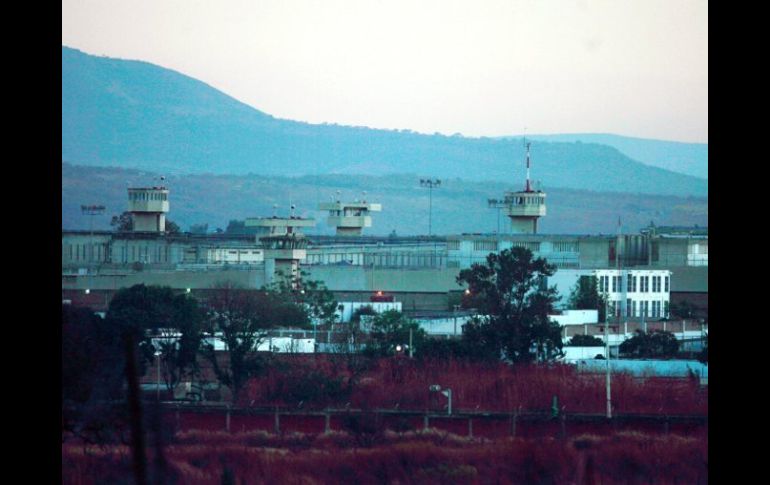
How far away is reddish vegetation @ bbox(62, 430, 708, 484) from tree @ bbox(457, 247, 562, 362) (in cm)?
505

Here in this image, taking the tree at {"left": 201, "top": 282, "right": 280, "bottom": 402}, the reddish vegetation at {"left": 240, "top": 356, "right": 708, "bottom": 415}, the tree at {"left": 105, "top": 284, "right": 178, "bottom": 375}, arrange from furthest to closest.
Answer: the tree at {"left": 201, "top": 282, "right": 280, "bottom": 402}
the tree at {"left": 105, "top": 284, "right": 178, "bottom": 375}
the reddish vegetation at {"left": 240, "top": 356, "right": 708, "bottom": 415}

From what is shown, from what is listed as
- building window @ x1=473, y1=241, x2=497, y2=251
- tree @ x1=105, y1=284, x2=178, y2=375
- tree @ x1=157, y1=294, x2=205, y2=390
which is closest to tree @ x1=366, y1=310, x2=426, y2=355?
tree @ x1=157, y1=294, x2=205, y2=390

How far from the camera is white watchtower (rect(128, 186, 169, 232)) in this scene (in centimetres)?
3544

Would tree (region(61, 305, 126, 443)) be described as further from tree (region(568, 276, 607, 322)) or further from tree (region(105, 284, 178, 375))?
tree (region(568, 276, 607, 322))

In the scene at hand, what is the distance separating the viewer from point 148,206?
117 ft

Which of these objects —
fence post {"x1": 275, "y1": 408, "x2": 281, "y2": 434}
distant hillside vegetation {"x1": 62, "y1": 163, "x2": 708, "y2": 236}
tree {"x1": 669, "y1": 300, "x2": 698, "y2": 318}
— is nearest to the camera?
fence post {"x1": 275, "y1": 408, "x2": 281, "y2": 434}

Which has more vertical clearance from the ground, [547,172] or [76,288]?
[547,172]

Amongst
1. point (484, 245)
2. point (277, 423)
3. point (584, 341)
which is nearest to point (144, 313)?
point (277, 423)

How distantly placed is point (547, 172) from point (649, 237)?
6285cm

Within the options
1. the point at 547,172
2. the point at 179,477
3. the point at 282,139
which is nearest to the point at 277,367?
the point at 179,477

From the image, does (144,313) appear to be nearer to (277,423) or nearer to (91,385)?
(277,423)

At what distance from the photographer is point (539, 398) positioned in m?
14.5
